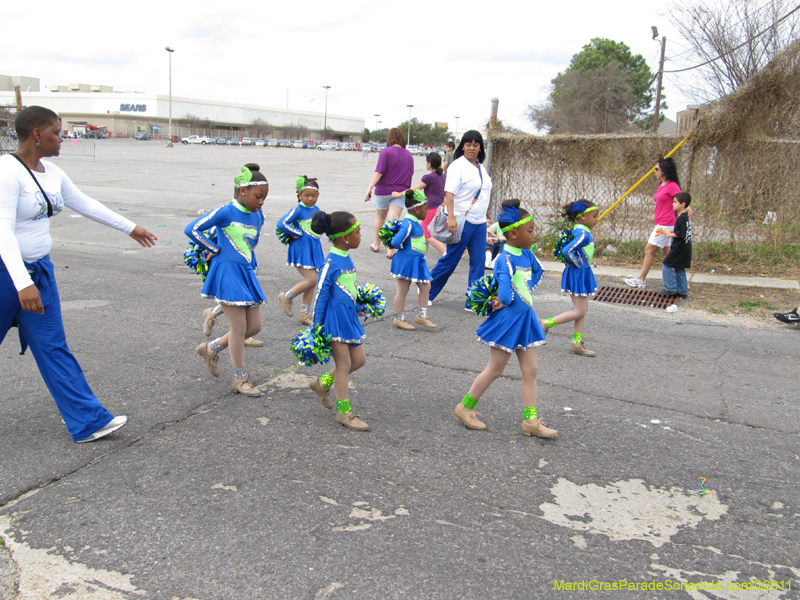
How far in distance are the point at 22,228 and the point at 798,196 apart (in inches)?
414

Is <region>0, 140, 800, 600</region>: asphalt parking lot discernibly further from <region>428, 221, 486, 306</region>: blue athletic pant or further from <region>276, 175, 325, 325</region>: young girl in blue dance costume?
<region>428, 221, 486, 306</region>: blue athletic pant

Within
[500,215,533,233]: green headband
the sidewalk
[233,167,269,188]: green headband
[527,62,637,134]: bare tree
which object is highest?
[527,62,637,134]: bare tree

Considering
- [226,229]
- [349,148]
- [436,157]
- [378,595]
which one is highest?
[349,148]

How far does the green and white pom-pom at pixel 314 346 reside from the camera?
403 cm

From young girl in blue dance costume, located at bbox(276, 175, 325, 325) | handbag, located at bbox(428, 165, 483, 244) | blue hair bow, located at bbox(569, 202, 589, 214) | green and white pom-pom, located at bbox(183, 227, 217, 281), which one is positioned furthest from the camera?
handbag, located at bbox(428, 165, 483, 244)

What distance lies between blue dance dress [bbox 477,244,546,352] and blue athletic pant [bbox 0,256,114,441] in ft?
8.27

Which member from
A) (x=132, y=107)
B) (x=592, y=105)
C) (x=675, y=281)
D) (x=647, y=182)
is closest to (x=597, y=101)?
(x=592, y=105)

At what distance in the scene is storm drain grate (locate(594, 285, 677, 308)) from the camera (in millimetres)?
8164

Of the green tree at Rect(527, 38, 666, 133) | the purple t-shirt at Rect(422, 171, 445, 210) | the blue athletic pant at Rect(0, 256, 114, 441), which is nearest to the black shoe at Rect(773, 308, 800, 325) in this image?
the purple t-shirt at Rect(422, 171, 445, 210)

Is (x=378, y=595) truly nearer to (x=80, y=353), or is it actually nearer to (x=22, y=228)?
(x=22, y=228)

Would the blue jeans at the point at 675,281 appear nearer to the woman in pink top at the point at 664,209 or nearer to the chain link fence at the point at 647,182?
the woman in pink top at the point at 664,209

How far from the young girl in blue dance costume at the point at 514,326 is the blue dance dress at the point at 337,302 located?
0.89 m

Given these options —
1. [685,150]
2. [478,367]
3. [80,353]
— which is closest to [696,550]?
[478,367]

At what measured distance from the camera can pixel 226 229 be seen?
14.8ft
